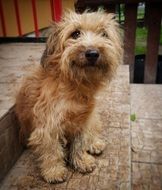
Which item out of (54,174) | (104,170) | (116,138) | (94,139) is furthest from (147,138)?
(54,174)

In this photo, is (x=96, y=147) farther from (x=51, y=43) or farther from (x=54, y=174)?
(x=51, y=43)

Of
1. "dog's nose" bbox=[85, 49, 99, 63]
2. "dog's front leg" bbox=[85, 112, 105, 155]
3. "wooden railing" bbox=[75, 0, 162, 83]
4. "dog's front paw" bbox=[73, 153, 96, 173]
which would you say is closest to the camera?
"dog's nose" bbox=[85, 49, 99, 63]

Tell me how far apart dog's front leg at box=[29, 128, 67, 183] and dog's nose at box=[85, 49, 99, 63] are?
583 millimetres

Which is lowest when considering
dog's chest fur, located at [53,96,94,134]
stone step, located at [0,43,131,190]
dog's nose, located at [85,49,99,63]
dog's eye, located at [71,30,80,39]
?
stone step, located at [0,43,131,190]

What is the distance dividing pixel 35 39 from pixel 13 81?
1997mm

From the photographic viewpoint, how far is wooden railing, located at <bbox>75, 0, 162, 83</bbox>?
465 centimetres

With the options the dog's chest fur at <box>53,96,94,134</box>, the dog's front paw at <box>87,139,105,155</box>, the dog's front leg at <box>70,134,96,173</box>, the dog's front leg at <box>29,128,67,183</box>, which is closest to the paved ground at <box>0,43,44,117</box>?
the dog's front leg at <box>29,128,67,183</box>

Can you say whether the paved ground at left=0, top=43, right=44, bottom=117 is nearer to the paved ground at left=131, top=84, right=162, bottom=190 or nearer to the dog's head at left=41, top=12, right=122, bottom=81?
the dog's head at left=41, top=12, right=122, bottom=81

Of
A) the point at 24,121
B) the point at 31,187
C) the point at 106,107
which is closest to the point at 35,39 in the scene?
the point at 106,107

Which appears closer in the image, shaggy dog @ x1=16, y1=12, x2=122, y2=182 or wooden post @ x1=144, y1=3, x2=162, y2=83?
shaggy dog @ x1=16, y1=12, x2=122, y2=182

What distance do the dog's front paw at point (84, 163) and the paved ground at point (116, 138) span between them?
43 mm

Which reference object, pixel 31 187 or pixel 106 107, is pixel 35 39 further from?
pixel 31 187

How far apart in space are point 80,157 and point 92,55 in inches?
33.6

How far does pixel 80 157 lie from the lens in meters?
2.52
